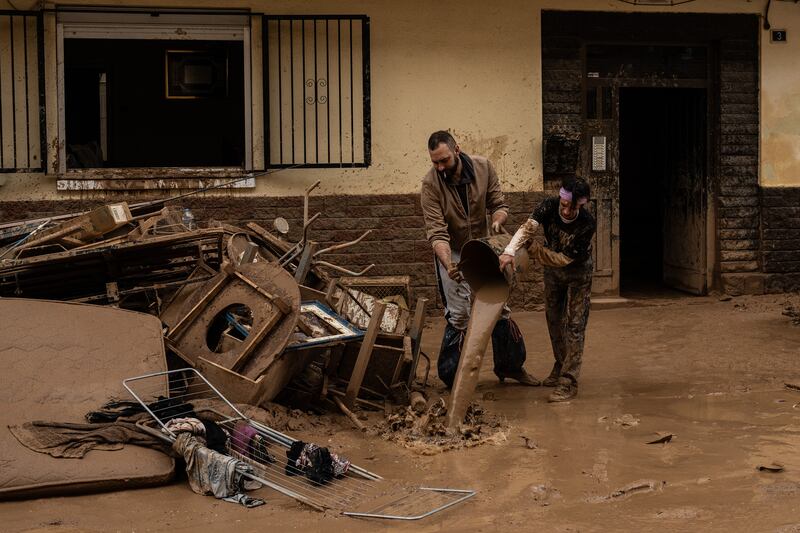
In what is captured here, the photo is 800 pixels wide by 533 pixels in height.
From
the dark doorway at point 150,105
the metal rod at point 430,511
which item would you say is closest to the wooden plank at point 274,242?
the metal rod at point 430,511

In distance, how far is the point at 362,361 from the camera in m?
6.71

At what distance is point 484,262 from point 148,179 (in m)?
4.32

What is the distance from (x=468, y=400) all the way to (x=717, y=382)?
2.21m

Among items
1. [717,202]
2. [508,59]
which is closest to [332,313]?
[508,59]

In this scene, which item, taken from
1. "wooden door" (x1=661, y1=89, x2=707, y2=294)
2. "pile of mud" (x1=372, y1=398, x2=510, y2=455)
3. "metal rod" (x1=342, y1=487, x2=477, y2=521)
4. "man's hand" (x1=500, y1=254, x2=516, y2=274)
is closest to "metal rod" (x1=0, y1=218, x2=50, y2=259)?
"pile of mud" (x1=372, y1=398, x2=510, y2=455)

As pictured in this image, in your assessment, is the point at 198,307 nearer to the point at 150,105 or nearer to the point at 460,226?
the point at 460,226

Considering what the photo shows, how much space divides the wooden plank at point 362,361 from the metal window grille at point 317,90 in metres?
4.11

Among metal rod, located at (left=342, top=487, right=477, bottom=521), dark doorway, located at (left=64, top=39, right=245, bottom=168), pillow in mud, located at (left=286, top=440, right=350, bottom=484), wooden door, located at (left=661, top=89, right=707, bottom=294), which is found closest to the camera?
metal rod, located at (left=342, top=487, right=477, bottom=521)

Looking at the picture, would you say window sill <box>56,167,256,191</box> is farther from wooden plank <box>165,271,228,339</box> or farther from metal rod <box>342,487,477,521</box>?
metal rod <box>342,487,477,521</box>

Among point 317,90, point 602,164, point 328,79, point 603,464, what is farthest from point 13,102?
point 603,464

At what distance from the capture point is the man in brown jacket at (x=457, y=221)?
286 inches

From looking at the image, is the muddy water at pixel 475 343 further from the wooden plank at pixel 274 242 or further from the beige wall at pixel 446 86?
the beige wall at pixel 446 86

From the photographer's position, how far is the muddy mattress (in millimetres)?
5164

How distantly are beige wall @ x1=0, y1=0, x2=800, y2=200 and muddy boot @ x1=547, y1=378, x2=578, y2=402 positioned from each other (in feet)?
13.0
